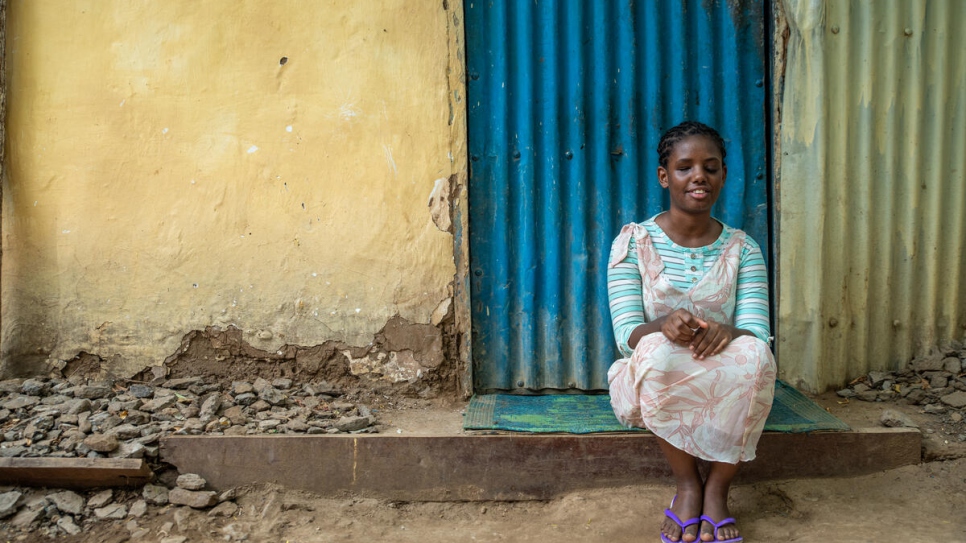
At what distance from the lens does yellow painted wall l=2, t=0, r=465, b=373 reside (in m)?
3.34

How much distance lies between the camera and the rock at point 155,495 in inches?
107

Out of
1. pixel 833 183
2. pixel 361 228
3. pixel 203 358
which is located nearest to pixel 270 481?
pixel 203 358

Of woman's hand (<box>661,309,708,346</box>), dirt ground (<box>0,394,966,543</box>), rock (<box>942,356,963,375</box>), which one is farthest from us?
rock (<box>942,356,963,375</box>)

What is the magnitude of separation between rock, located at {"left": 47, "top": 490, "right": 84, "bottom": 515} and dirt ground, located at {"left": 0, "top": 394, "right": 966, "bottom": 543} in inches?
3.7

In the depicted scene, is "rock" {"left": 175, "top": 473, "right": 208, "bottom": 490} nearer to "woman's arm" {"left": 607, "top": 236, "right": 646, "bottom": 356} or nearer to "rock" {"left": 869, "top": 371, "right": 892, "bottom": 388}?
"woman's arm" {"left": 607, "top": 236, "right": 646, "bottom": 356}

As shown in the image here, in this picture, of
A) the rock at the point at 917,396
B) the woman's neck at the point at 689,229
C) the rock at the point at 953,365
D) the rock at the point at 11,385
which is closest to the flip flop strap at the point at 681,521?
the woman's neck at the point at 689,229

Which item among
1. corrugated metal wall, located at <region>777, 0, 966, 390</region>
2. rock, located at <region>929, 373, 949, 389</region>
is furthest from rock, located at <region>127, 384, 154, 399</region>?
rock, located at <region>929, 373, 949, 389</region>

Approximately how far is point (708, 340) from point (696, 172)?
23.9 inches

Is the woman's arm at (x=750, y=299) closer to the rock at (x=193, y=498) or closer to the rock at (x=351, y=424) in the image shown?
the rock at (x=351, y=424)

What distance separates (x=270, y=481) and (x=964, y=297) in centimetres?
307

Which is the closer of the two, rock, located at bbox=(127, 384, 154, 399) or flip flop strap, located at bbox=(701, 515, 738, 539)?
flip flop strap, located at bbox=(701, 515, 738, 539)

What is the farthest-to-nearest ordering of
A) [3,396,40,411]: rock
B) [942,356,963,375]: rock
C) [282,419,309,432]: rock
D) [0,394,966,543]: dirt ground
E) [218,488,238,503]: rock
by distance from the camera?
[942,356,963,375]: rock → [3,396,40,411]: rock → [282,419,309,432]: rock → [218,488,238,503]: rock → [0,394,966,543]: dirt ground

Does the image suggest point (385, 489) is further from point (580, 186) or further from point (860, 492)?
point (860, 492)

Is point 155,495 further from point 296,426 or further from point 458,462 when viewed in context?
point 458,462
